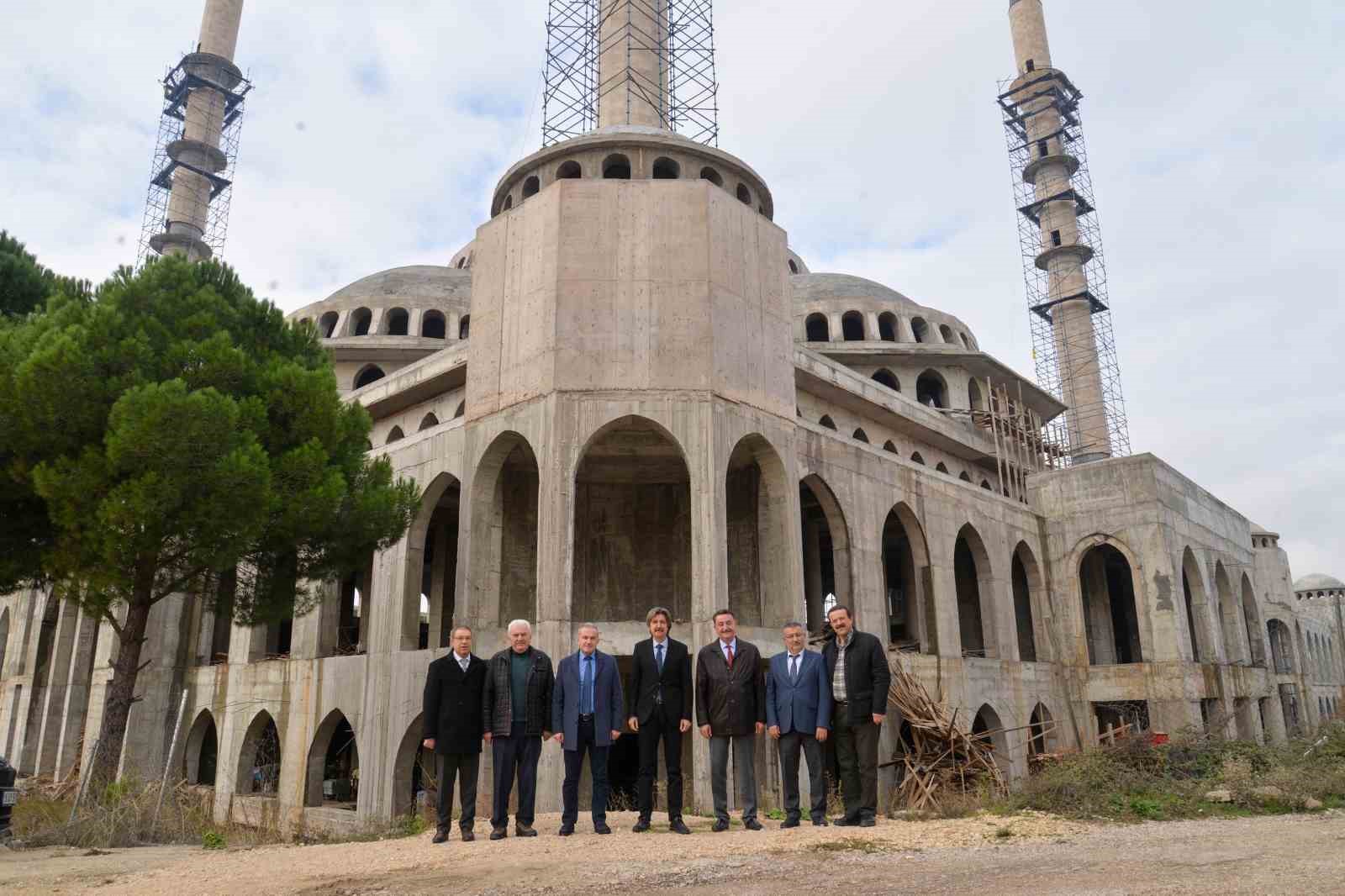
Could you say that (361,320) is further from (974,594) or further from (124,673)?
(974,594)

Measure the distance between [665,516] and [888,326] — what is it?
16096 millimetres

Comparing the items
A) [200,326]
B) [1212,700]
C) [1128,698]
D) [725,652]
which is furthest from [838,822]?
[1212,700]

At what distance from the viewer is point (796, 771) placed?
26.1 feet

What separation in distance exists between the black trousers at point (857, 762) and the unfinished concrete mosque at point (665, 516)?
631cm

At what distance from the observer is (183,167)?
4006 cm

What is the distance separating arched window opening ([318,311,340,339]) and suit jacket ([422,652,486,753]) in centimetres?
2558

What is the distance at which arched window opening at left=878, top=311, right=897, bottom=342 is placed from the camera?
111 ft

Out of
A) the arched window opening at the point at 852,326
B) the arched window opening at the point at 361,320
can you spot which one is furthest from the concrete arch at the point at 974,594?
the arched window opening at the point at 361,320

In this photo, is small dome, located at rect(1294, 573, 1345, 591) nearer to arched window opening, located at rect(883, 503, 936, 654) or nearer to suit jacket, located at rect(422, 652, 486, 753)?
arched window opening, located at rect(883, 503, 936, 654)

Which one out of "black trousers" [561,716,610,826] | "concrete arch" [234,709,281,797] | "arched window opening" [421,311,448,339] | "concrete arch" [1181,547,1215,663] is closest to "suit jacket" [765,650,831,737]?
"black trousers" [561,716,610,826]

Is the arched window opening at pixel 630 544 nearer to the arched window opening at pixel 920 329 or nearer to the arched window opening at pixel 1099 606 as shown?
the arched window opening at pixel 1099 606

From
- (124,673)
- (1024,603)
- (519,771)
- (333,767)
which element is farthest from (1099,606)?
(124,673)

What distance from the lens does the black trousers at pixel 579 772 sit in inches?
313

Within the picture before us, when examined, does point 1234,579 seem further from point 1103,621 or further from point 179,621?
point 179,621
